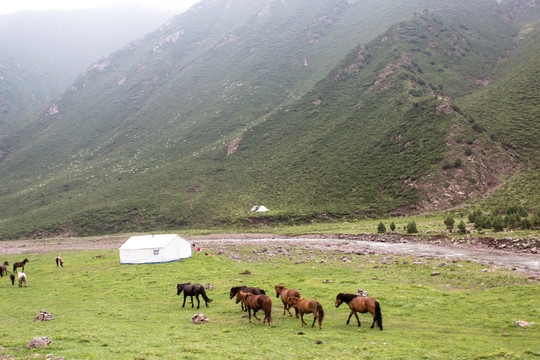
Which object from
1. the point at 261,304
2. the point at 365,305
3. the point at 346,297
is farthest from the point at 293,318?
the point at 365,305

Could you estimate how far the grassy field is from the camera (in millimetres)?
12492

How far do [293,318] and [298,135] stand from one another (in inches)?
3673

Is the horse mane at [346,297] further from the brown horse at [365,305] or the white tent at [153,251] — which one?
the white tent at [153,251]

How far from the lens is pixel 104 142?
5753 inches

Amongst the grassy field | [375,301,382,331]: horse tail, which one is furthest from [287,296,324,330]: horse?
[375,301,382,331]: horse tail

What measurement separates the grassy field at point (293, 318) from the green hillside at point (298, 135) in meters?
41.9

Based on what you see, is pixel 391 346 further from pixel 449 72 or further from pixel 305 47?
pixel 305 47

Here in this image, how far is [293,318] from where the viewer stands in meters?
17.3

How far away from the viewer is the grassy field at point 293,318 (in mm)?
12492

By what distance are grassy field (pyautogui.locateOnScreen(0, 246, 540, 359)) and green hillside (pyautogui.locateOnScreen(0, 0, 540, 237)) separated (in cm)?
4186

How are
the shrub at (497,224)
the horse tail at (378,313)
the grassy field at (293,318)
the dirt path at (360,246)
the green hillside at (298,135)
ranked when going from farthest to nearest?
1. the green hillside at (298,135)
2. the shrub at (497,224)
3. the dirt path at (360,246)
4. the horse tail at (378,313)
5. the grassy field at (293,318)

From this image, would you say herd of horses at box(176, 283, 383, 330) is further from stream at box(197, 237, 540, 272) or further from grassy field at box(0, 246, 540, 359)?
stream at box(197, 237, 540, 272)

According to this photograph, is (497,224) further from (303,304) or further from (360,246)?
(303,304)

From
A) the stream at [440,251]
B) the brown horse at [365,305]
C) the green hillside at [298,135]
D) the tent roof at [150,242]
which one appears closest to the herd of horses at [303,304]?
the brown horse at [365,305]
